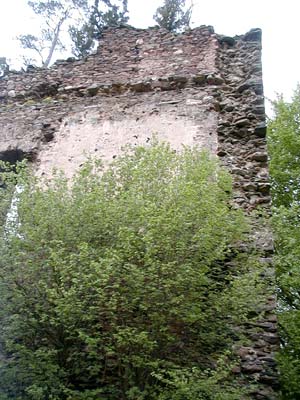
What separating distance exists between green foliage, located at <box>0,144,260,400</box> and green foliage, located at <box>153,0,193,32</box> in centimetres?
1217

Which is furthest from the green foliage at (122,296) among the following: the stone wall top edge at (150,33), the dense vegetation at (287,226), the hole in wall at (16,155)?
the stone wall top edge at (150,33)

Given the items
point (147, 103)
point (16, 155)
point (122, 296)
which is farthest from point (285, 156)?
point (122, 296)

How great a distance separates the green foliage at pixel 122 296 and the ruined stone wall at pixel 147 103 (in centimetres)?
130

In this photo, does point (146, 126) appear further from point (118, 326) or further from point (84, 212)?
point (118, 326)

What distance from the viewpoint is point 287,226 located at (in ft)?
22.7

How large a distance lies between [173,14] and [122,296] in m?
13.8

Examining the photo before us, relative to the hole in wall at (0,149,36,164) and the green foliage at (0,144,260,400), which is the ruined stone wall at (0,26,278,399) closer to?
the hole in wall at (0,149,36,164)

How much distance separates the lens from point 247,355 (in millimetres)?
4219

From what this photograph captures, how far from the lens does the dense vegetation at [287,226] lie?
6.02 meters

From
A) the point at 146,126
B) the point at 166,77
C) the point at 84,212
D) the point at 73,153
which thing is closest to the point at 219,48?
the point at 166,77

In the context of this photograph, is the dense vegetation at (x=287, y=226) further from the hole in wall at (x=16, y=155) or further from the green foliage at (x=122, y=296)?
the hole in wall at (x=16, y=155)

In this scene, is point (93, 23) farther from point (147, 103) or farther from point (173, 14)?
point (147, 103)

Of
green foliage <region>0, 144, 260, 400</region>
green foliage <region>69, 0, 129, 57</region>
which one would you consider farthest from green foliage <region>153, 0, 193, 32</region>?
green foliage <region>0, 144, 260, 400</region>

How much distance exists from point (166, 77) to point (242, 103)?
119 cm
